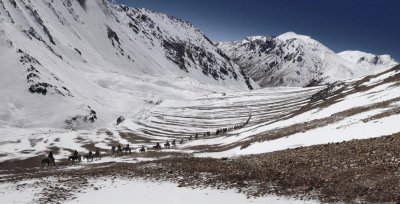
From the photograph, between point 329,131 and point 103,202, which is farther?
point 329,131

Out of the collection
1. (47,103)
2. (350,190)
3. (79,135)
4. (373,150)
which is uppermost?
(47,103)

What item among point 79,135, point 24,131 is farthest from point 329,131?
point 24,131

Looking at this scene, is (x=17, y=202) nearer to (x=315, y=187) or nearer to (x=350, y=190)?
(x=315, y=187)

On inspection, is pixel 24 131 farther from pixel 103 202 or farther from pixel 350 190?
pixel 350 190

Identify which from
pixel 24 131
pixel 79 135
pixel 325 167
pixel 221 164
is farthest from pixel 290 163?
pixel 24 131

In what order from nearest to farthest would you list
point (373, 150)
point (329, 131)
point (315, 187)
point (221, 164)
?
point (315, 187) → point (373, 150) → point (221, 164) → point (329, 131)

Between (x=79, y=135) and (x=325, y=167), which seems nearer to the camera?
(x=325, y=167)

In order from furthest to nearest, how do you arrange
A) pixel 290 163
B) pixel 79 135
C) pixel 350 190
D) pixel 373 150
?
pixel 79 135 → pixel 290 163 → pixel 373 150 → pixel 350 190

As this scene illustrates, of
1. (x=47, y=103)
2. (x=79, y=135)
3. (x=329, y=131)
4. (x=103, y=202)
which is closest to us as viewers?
(x=103, y=202)

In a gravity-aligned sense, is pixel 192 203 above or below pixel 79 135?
below
